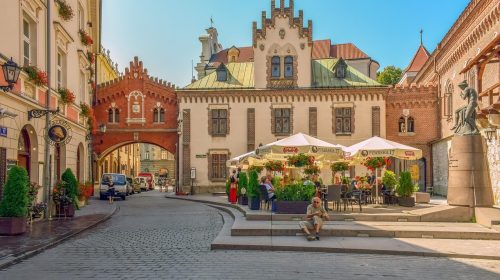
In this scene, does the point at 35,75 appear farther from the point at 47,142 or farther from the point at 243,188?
the point at 243,188

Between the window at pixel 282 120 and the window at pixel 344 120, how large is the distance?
11.6ft

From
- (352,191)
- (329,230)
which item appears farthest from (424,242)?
(352,191)

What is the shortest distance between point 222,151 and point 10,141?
74.3 ft

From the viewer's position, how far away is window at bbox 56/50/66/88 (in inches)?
819

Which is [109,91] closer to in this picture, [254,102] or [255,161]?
[254,102]

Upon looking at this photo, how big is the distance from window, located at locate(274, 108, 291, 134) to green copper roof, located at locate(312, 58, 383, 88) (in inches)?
113

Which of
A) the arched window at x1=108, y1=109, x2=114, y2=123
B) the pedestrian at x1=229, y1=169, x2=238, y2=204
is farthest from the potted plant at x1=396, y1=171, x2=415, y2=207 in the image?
the arched window at x1=108, y1=109, x2=114, y2=123

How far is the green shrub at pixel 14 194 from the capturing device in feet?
42.6

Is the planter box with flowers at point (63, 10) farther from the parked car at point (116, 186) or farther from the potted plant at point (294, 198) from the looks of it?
the parked car at point (116, 186)

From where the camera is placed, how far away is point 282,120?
36281 mm

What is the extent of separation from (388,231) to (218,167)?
79.6 ft

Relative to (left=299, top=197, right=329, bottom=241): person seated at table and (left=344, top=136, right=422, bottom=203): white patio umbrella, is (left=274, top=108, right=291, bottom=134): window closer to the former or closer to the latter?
(left=344, top=136, right=422, bottom=203): white patio umbrella

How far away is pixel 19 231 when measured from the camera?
43.2 ft

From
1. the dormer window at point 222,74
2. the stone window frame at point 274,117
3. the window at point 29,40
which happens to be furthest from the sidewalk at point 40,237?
the dormer window at point 222,74
